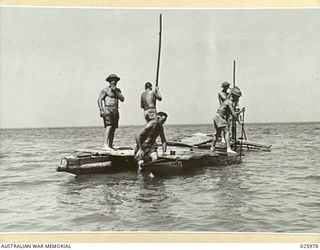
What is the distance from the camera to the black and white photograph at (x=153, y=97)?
295 cm

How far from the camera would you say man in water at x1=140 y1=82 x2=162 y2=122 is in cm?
360

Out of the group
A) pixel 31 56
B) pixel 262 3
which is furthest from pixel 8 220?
pixel 262 3

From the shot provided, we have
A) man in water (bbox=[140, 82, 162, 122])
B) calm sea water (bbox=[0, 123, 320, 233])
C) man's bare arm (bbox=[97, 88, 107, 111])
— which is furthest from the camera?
man's bare arm (bbox=[97, 88, 107, 111])

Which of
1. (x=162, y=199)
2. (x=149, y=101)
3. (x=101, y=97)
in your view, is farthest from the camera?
(x=101, y=97)

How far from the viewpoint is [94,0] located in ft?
9.61

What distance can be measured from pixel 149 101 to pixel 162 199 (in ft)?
2.42

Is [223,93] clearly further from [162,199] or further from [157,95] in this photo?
[162,199]

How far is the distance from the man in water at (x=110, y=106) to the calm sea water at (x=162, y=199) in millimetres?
351

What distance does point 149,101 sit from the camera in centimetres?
362

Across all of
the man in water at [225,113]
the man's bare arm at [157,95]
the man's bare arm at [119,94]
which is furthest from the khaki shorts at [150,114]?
the man in water at [225,113]

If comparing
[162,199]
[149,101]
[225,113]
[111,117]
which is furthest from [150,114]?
[225,113]

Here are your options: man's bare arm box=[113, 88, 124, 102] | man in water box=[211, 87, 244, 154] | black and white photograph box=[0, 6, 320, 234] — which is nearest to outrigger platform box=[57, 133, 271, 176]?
black and white photograph box=[0, 6, 320, 234]

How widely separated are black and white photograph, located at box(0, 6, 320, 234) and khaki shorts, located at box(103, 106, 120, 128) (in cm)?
5

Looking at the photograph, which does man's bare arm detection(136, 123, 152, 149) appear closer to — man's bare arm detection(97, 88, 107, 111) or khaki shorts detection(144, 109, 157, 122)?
khaki shorts detection(144, 109, 157, 122)
